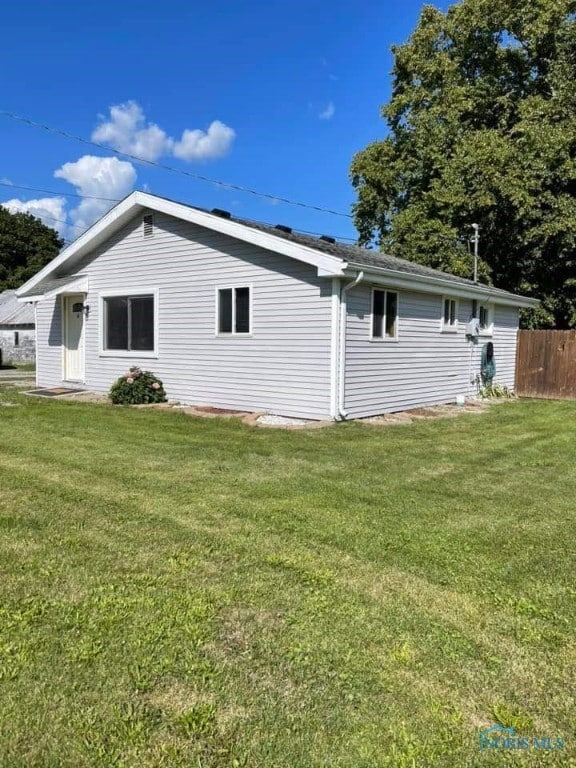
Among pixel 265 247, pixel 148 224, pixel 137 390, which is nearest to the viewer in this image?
pixel 265 247

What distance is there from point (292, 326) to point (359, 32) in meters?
11.9

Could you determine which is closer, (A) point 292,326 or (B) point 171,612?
(B) point 171,612

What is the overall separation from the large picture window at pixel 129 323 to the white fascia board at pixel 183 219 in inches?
54.3

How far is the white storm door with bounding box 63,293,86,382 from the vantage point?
13.3m

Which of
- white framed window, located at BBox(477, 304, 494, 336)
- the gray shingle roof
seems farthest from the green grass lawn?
white framed window, located at BBox(477, 304, 494, 336)

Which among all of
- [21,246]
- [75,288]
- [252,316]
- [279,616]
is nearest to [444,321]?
[252,316]

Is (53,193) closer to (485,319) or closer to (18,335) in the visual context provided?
(18,335)

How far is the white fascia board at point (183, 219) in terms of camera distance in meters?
8.48

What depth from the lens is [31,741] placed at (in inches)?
72.3

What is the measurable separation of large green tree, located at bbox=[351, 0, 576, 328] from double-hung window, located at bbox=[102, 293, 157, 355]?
10795 millimetres

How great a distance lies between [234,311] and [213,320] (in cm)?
52

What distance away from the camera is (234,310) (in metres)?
10.1

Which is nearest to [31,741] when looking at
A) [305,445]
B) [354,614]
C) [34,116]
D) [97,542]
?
[354,614]

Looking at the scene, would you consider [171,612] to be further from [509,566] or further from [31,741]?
[509,566]
